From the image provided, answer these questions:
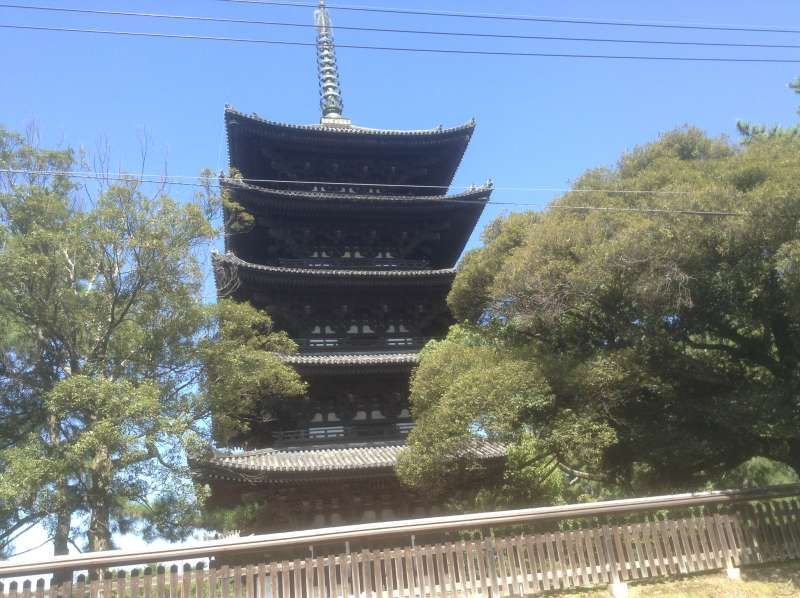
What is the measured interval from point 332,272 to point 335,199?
95.2 inches

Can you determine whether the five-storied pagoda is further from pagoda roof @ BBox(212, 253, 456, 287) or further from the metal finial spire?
the metal finial spire

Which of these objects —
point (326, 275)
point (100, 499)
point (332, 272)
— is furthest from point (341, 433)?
point (100, 499)

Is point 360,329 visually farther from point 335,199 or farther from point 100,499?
point 100,499

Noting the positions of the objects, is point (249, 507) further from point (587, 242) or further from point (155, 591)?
point (587, 242)

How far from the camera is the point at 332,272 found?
16.2m

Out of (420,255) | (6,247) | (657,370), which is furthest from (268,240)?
(657,370)

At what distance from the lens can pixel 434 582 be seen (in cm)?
897

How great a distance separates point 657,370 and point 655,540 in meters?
3.25

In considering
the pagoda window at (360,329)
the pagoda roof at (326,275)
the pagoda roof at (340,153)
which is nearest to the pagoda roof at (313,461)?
the pagoda window at (360,329)

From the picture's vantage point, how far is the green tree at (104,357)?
10.4 metres

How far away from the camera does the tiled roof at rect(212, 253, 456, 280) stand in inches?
601

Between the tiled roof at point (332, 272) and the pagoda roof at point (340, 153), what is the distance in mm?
2882

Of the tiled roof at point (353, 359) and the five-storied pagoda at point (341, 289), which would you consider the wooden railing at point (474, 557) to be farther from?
the tiled roof at point (353, 359)

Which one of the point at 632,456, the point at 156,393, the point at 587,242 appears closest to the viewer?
the point at 156,393
